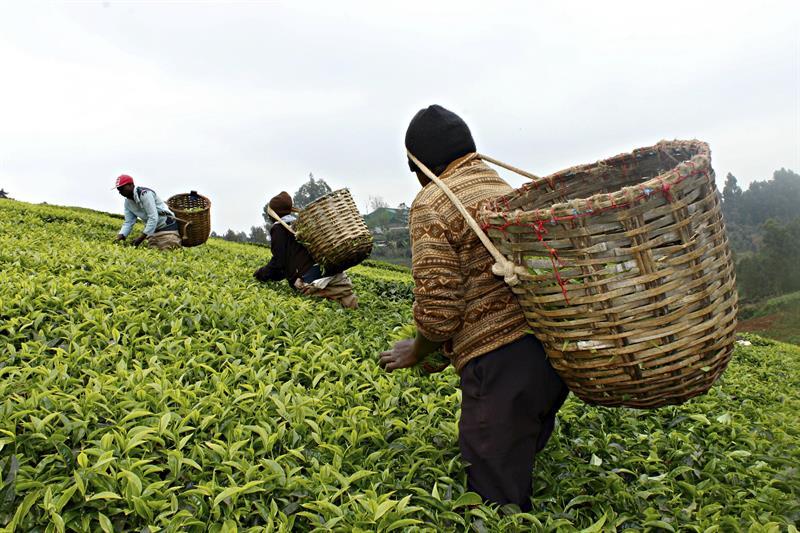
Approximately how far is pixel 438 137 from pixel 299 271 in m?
3.75

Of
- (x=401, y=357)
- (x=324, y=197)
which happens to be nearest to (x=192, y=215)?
(x=324, y=197)

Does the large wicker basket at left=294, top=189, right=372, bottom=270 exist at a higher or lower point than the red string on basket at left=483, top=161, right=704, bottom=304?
higher

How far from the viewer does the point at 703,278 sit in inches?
67.4

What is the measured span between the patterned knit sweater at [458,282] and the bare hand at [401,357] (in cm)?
19

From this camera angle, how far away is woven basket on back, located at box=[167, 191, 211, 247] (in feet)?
24.9

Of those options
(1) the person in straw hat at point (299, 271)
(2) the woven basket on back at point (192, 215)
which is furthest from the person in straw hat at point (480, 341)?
(2) the woven basket on back at point (192, 215)

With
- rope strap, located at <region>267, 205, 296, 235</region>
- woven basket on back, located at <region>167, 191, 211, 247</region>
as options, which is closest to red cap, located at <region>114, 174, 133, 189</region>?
woven basket on back, located at <region>167, 191, 211, 247</region>

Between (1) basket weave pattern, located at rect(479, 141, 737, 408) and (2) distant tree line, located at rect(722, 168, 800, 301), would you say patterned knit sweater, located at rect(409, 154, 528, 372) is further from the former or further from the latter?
(2) distant tree line, located at rect(722, 168, 800, 301)

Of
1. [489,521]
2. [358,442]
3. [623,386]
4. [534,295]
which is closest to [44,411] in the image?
[358,442]

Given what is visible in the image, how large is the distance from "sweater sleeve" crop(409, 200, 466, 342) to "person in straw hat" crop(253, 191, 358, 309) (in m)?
3.55

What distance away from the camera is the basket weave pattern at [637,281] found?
1653 mm

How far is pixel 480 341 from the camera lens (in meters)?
2.13

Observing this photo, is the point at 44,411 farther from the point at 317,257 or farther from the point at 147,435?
the point at 317,257

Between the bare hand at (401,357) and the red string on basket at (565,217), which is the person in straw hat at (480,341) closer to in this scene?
the bare hand at (401,357)
